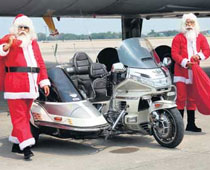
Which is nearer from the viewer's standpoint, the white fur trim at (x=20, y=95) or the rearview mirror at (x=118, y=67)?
the white fur trim at (x=20, y=95)

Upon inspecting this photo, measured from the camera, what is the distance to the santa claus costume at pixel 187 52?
7414mm

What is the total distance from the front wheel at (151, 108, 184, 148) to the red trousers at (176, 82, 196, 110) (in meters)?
1.17

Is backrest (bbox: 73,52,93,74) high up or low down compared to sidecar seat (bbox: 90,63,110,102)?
up

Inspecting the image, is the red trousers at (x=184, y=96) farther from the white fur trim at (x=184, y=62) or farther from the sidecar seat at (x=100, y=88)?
the sidecar seat at (x=100, y=88)

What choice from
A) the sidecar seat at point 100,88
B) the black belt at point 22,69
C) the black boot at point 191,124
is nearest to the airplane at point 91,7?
the sidecar seat at point 100,88

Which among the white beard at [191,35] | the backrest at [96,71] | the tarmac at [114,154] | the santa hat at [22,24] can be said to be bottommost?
the tarmac at [114,154]

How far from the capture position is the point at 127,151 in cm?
627

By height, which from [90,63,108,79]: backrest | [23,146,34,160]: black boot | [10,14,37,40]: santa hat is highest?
[10,14,37,40]: santa hat

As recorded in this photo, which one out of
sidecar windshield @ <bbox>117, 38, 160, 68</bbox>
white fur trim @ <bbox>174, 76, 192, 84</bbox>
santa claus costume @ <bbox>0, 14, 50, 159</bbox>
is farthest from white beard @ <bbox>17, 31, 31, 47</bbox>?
white fur trim @ <bbox>174, 76, 192, 84</bbox>

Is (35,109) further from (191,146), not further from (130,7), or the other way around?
(130,7)

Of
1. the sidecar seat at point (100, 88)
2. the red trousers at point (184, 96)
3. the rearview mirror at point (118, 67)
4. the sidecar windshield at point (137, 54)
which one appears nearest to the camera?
the rearview mirror at point (118, 67)

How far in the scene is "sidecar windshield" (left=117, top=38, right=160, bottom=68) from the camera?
6.72 meters

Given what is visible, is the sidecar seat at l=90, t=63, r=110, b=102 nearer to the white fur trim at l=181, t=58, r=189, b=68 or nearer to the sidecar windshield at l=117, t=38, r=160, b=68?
the sidecar windshield at l=117, t=38, r=160, b=68

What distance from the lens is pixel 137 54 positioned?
6.82 meters
